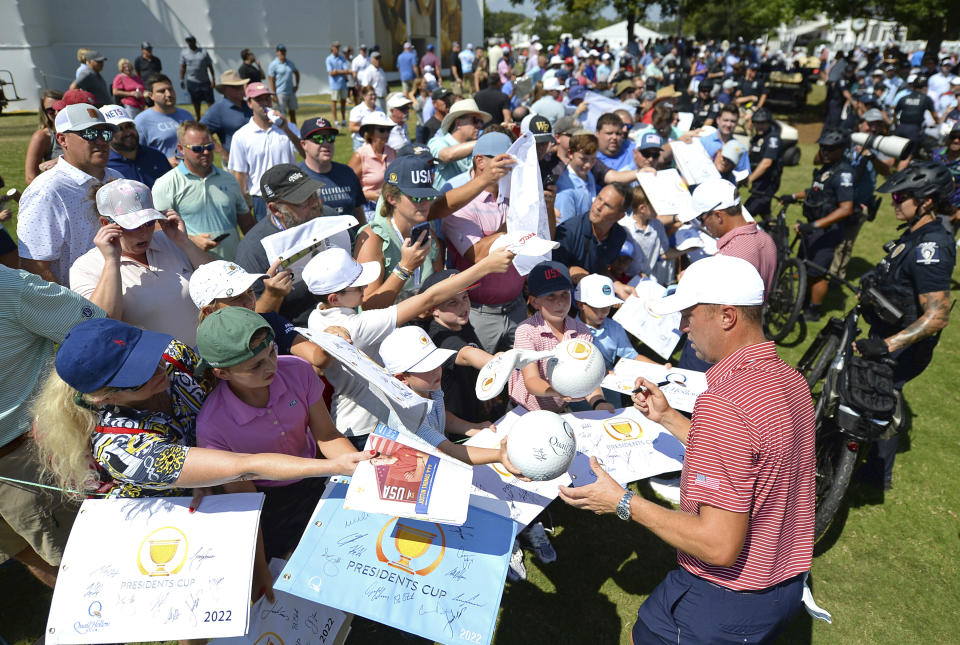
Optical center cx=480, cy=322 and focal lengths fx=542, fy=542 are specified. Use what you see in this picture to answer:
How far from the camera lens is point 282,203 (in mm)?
4066

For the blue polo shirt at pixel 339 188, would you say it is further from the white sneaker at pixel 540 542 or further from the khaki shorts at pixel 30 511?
the white sneaker at pixel 540 542

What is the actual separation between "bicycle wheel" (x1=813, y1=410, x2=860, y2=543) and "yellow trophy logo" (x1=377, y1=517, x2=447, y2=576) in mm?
2816

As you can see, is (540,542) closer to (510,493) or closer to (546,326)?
(510,493)

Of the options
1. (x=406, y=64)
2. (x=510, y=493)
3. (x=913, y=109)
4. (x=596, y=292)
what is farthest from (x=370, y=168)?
(x=406, y=64)

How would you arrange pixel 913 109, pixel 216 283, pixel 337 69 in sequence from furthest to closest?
pixel 337 69 → pixel 913 109 → pixel 216 283

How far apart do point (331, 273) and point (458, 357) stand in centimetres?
111

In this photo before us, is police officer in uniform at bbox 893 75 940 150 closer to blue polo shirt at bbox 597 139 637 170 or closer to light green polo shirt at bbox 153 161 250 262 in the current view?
blue polo shirt at bbox 597 139 637 170

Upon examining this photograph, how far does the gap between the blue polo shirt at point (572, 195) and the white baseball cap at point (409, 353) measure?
3.18 metres

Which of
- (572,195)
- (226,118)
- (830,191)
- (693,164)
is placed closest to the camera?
(572,195)

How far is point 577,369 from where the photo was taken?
2.95 metres

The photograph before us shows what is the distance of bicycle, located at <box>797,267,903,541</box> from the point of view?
3.76m

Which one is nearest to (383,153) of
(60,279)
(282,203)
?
(282,203)

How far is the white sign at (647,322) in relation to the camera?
15.4 feet

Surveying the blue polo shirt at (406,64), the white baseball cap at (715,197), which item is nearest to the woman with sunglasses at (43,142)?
the white baseball cap at (715,197)
